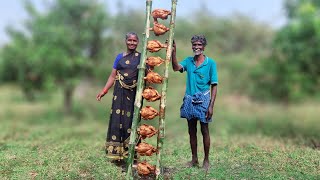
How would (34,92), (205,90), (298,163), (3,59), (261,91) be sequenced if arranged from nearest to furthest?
(205,90) → (298,163) → (261,91) → (34,92) → (3,59)

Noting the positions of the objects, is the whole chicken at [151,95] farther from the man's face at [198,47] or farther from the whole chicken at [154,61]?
A: the man's face at [198,47]

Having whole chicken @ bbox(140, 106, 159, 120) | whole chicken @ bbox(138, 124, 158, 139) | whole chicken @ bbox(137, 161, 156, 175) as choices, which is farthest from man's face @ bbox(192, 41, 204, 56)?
whole chicken @ bbox(137, 161, 156, 175)

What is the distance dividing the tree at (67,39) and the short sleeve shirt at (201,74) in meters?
14.2

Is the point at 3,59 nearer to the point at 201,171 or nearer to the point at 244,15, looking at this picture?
the point at 244,15

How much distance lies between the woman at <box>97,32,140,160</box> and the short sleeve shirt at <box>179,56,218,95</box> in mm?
780

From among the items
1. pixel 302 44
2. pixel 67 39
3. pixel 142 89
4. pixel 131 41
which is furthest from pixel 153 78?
pixel 67 39

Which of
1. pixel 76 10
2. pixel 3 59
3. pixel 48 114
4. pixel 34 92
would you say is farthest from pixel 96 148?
pixel 3 59

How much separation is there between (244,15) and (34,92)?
80.7 feet

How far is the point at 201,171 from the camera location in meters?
6.88

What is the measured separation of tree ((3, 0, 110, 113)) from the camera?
67.4 feet

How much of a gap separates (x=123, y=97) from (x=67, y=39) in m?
14.1

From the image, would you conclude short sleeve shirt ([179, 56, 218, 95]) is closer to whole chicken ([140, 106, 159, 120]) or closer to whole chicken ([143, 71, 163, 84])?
whole chicken ([143, 71, 163, 84])

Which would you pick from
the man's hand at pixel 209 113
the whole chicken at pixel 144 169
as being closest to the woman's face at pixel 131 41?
the man's hand at pixel 209 113

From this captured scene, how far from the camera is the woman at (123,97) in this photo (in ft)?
22.8
